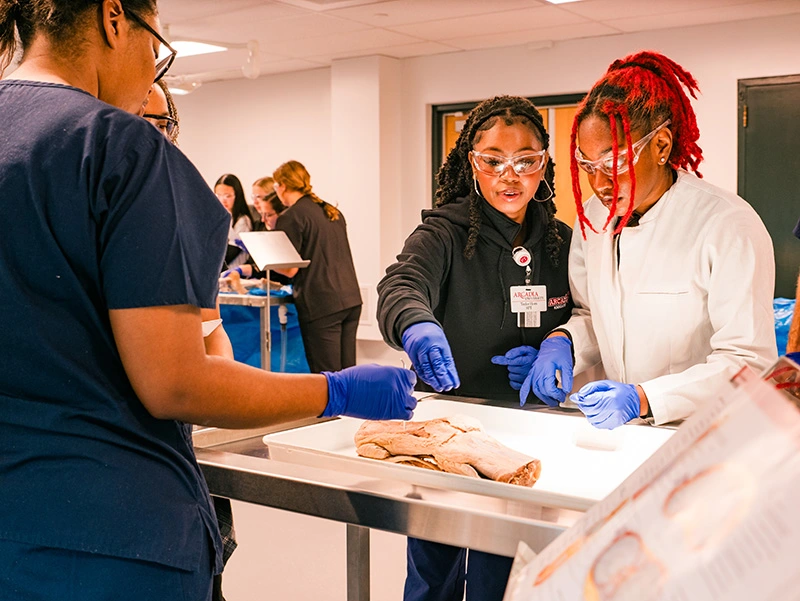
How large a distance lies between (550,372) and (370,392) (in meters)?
0.72

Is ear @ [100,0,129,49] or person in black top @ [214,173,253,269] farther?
person in black top @ [214,173,253,269]

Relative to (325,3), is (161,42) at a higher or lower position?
lower

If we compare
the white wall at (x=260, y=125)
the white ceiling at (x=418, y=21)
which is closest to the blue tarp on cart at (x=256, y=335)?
the white ceiling at (x=418, y=21)

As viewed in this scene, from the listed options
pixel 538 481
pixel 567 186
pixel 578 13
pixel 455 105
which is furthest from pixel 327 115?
pixel 538 481

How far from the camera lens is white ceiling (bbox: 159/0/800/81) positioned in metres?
5.50

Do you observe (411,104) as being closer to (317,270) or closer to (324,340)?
(317,270)

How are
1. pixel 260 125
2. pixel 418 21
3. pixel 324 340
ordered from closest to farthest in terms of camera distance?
pixel 324 340 < pixel 418 21 < pixel 260 125

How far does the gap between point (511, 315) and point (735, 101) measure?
186 inches

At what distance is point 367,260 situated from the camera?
7.48 m

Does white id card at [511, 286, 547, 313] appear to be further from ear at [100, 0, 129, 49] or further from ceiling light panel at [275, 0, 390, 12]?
ceiling light panel at [275, 0, 390, 12]

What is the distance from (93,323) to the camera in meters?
0.95

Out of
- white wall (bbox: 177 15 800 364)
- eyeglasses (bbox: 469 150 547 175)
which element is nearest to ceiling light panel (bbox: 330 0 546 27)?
white wall (bbox: 177 15 800 364)

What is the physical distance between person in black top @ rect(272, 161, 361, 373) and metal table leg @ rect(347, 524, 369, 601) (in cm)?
342

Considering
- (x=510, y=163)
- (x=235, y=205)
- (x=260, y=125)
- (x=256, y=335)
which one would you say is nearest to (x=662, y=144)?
(x=510, y=163)
